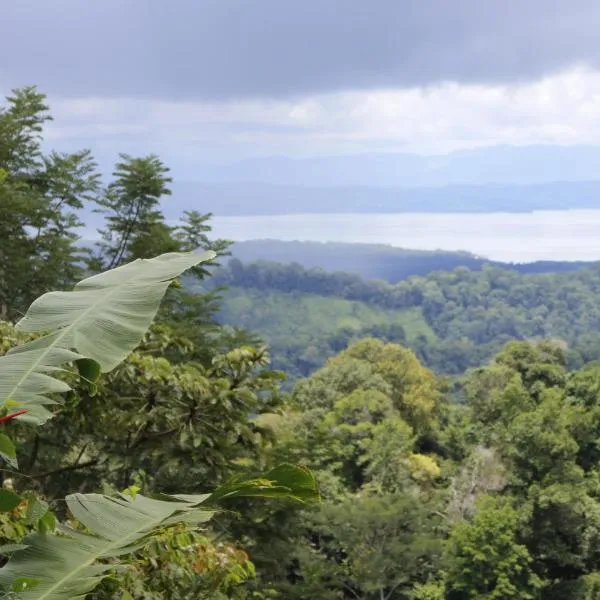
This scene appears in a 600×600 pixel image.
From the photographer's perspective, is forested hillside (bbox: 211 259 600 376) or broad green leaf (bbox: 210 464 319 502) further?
forested hillside (bbox: 211 259 600 376)

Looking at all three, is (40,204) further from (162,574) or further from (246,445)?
(162,574)

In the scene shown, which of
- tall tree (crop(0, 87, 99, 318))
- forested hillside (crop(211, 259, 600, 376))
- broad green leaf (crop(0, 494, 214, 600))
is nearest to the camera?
broad green leaf (crop(0, 494, 214, 600))

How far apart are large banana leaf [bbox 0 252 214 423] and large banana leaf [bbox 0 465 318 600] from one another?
0.20 metres

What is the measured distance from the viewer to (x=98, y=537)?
1397 millimetres

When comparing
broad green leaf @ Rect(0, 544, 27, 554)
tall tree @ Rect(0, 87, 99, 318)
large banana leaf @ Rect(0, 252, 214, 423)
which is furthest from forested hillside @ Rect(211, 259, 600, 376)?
broad green leaf @ Rect(0, 544, 27, 554)

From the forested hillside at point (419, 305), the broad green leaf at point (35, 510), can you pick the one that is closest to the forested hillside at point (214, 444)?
the broad green leaf at point (35, 510)

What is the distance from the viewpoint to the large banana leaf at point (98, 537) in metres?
1.19

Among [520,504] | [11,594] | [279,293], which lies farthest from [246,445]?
[279,293]

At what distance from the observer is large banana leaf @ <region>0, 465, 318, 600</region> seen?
3.92 feet

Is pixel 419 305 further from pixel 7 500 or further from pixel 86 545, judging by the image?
pixel 7 500

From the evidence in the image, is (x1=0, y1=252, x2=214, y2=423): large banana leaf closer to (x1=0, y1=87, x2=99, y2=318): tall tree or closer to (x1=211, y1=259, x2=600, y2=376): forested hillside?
(x1=0, y1=87, x2=99, y2=318): tall tree

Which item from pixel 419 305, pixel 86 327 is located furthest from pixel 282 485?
pixel 419 305

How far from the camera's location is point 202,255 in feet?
5.43

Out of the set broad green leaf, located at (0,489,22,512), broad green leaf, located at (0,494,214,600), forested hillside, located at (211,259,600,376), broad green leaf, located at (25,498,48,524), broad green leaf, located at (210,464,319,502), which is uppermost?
broad green leaf, located at (210,464,319,502)
